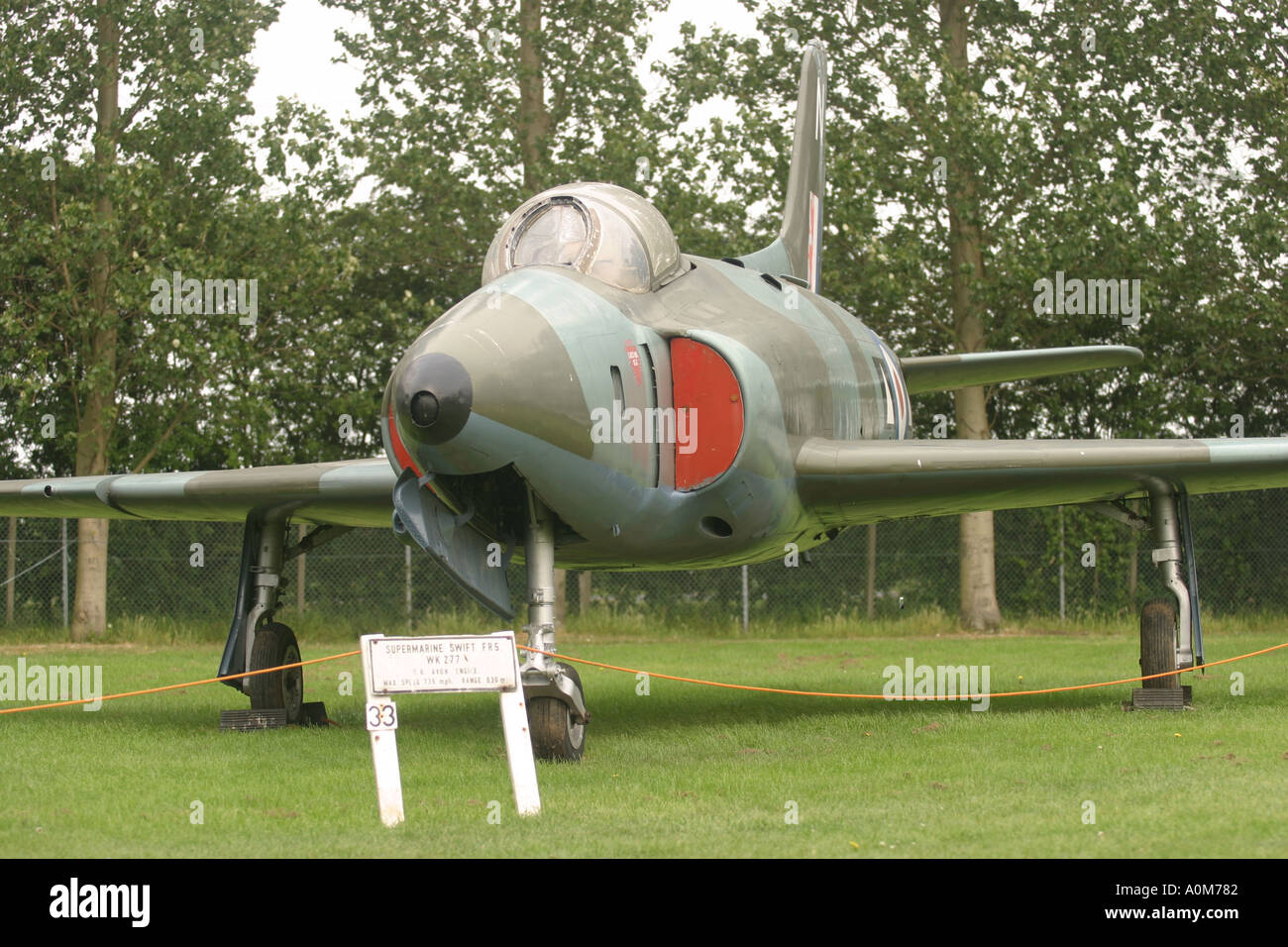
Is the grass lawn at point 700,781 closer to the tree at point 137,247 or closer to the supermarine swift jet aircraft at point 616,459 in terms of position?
the supermarine swift jet aircraft at point 616,459

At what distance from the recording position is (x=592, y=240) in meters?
10.1

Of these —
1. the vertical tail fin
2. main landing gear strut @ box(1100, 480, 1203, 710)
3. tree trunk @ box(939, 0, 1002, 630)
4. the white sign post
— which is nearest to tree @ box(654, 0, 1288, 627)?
tree trunk @ box(939, 0, 1002, 630)

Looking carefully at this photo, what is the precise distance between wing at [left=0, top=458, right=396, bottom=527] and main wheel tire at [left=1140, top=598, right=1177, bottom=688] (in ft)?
20.9

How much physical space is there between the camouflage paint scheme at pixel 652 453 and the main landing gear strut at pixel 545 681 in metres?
0.28

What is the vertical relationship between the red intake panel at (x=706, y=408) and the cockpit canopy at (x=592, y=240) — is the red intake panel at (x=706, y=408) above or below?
below

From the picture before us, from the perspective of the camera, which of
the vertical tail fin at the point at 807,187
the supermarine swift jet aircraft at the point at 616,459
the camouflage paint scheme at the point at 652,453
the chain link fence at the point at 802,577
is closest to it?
the camouflage paint scheme at the point at 652,453

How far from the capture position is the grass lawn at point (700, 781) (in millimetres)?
6605

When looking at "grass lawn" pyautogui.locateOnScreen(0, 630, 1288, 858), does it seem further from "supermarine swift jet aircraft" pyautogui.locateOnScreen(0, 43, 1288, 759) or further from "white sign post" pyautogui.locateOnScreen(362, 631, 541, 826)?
"supermarine swift jet aircraft" pyautogui.locateOnScreen(0, 43, 1288, 759)

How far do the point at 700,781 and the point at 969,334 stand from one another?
18.0m

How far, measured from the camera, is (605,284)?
980 cm

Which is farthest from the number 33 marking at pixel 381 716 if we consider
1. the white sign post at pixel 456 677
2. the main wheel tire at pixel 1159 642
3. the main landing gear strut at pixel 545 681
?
the main wheel tire at pixel 1159 642

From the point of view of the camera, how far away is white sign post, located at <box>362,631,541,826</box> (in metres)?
7.39

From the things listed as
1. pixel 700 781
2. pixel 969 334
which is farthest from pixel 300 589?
pixel 700 781

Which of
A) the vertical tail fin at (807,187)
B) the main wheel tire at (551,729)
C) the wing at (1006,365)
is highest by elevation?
the vertical tail fin at (807,187)
